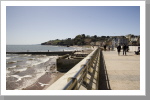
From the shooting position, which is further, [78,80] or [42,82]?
[42,82]

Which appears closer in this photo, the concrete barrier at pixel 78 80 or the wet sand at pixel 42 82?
the concrete barrier at pixel 78 80

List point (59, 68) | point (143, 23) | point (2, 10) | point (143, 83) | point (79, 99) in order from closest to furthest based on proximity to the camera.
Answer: point (79, 99) → point (143, 83) → point (2, 10) → point (143, 23) → point (59, 68)

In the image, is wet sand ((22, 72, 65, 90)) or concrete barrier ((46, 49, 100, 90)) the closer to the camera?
concrete barrier ((46, 49, 100, 90))

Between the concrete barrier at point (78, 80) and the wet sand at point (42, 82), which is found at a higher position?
the concrete barrier at point (78, 80)

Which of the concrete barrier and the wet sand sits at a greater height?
the concrete barrier

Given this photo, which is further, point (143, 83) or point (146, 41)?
point (146, 41)

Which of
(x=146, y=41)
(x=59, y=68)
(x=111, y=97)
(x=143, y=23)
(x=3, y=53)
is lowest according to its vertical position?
(x=59, y=68)

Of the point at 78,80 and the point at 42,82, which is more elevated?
the point at 78,80

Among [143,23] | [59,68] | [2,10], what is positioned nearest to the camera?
[2,10]

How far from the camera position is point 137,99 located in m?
4.12
